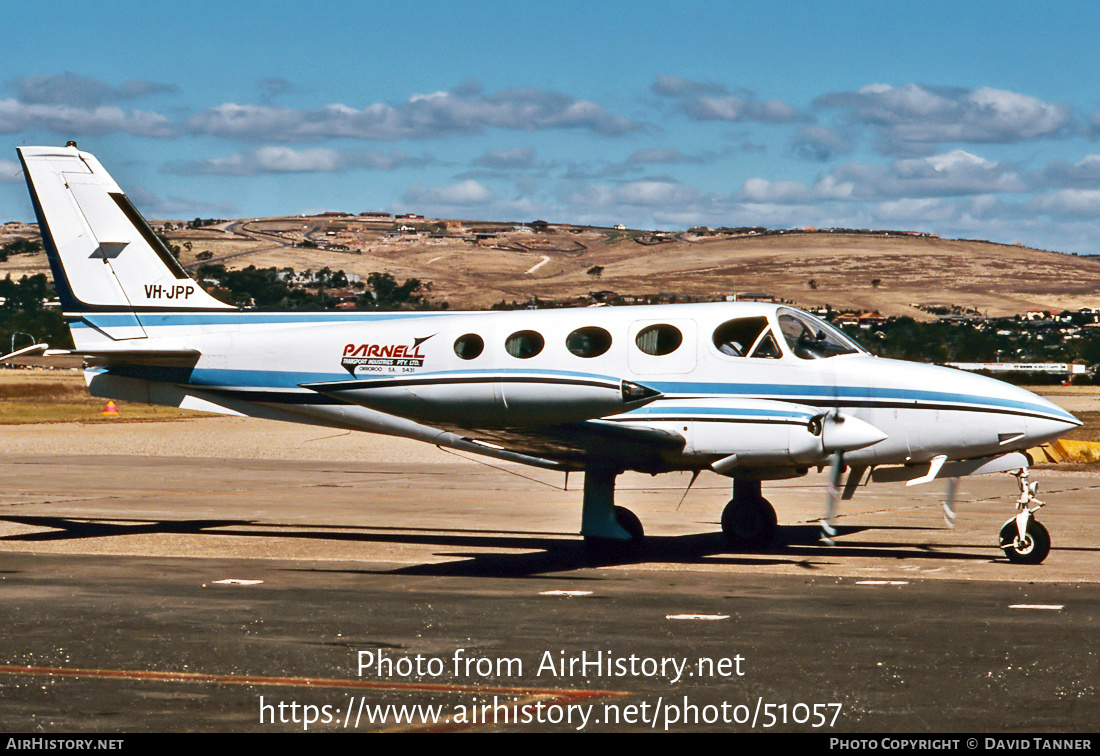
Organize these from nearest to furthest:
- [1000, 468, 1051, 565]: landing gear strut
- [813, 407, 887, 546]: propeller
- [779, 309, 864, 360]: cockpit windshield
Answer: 1. [813, 407, 887, 546]: propeller
2. [1000, 468, 1051, 565]: landing gear strut
3. [779, 309, 864, 360]: cockpit windshield

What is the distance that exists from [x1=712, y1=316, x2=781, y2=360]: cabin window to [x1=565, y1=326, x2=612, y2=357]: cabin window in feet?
4.57

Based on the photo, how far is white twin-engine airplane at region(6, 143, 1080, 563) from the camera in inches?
564

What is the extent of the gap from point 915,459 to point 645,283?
144 meters

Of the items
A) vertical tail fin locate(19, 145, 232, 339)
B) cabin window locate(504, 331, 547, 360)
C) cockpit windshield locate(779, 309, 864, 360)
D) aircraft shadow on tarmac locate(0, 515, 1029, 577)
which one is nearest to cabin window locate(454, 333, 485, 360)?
cabin window locate(504, 331, 547, 360)

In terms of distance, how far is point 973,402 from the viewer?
601 inches

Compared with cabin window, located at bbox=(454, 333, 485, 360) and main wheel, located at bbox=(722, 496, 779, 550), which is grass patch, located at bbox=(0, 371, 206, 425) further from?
main wheel, located at bbox=(722, 496, 779, 550)

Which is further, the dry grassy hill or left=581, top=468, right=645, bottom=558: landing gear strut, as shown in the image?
the dry grassy hill

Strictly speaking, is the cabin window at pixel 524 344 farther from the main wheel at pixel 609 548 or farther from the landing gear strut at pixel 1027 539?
the landing gear strut at pixel 1027 539

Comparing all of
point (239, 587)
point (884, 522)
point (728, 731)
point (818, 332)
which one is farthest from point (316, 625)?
point (884, 522)

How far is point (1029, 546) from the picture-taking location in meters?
15.4

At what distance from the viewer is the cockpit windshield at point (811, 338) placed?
52.2 ft

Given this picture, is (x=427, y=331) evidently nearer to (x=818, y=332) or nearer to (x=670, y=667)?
(x=818, y=332)

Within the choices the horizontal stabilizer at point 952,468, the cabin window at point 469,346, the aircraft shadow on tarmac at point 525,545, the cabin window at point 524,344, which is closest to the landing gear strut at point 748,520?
the aircraft shadow on tarmac at point 525,545

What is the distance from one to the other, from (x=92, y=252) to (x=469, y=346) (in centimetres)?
647
